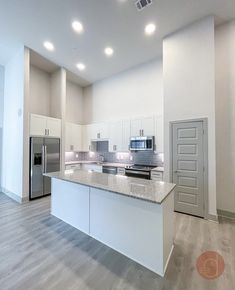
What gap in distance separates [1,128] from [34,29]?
354 cm

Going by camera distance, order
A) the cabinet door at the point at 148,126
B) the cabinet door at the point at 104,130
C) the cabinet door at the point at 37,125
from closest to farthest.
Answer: the cabinet door at the point at 37,125 → the cabinet door at the point at 148,126 → the cabinet door at the point at 104,130

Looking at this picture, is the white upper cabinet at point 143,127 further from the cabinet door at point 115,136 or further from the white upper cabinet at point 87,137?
the white upper cabinet at point 87,137

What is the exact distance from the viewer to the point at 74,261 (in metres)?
2.09

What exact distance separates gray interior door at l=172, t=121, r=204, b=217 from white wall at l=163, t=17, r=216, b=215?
0.17 m

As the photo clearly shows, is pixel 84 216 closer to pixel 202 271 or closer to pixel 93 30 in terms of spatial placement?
pixel 202 271

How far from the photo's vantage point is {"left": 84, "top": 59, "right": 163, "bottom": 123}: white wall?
4977mm

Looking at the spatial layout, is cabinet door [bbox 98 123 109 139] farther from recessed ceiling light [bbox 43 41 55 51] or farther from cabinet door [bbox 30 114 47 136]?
recessed ceiling light [bbox 43 41 55 51]

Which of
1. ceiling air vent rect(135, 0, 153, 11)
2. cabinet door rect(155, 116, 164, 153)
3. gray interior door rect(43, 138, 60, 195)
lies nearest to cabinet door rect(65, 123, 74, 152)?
gray interior door rect(43, 138, 60, 195)

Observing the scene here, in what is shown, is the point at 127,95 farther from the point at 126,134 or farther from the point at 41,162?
the point at 41,162

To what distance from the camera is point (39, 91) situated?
17.9 ft

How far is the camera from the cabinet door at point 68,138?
5.85 m

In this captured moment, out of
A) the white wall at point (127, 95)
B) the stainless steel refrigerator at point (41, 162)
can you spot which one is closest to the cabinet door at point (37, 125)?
the stainless steel refrigerator at point (41, 162)

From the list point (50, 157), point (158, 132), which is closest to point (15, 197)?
point (50, 157)

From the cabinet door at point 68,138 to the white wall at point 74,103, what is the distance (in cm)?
57
